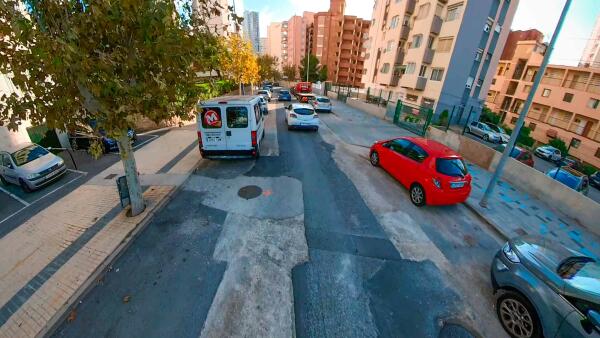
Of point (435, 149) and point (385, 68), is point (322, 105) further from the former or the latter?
point (385, 68)

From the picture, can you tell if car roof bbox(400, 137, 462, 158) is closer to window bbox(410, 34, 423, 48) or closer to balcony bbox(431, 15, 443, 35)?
balcony bbox(431, 15, 443, 35)

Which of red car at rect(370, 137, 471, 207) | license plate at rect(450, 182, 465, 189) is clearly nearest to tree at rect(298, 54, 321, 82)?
red car at rect(370, 137, 471, 207)

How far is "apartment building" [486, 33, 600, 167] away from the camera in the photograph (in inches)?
1094

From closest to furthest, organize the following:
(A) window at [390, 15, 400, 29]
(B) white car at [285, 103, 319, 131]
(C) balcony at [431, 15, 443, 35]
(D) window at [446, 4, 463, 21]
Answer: (B) white car at [285, 103, 319, 131] → (D) window at [446, 4, 463, 21] → (C) balcony at [431, 15, 443, 35] → (A) window at [390, 15, 400, 29]

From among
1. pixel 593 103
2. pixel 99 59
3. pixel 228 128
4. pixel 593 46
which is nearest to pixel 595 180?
pixel 593 103

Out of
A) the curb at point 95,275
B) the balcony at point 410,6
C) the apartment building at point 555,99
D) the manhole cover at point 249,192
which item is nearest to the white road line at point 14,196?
the curb at point 95,275

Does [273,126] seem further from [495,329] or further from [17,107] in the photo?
[495,329]

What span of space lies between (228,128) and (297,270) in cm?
572

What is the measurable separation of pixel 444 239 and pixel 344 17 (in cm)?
7404

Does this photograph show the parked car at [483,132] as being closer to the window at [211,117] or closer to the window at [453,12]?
the window at [453,12]

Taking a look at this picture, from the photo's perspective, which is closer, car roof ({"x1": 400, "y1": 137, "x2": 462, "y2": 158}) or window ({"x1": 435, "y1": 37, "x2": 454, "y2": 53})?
car roof ({"x1": 400, "y1": 137, "x2": 462, "y2": 158})

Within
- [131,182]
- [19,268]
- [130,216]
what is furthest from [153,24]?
[19,268]

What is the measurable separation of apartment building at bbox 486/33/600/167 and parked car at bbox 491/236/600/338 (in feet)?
123

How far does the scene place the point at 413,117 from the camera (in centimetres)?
1622
